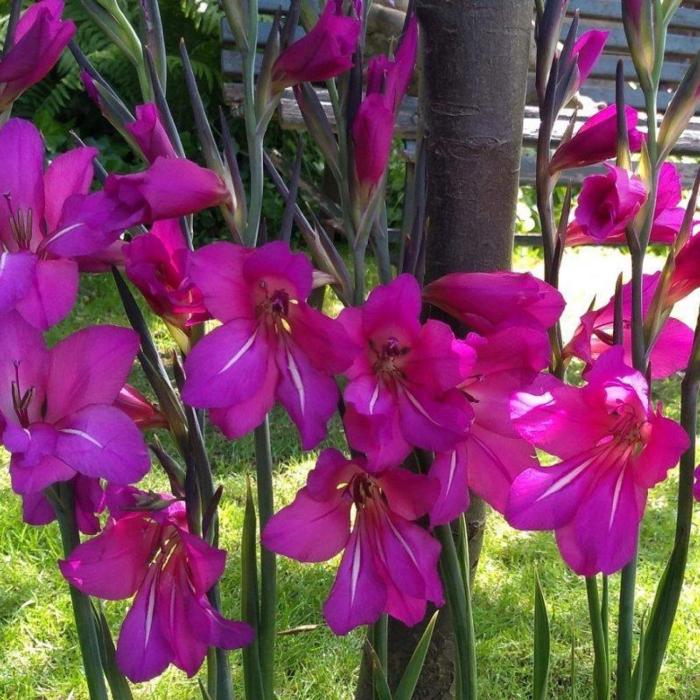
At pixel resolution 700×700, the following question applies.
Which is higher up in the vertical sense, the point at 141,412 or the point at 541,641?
the point at 141,412

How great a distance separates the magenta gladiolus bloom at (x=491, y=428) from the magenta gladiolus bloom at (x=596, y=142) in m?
0.23

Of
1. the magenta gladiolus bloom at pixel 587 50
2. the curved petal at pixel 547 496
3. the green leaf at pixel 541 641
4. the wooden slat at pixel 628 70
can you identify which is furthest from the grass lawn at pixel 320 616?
the wooden slat at pixel 628 70

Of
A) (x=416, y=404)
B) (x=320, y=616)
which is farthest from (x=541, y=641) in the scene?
(x=320, y=616)

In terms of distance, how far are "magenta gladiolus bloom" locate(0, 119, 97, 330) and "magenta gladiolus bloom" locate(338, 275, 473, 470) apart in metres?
0.21

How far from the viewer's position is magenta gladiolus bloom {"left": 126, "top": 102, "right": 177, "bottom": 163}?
0.70 metres

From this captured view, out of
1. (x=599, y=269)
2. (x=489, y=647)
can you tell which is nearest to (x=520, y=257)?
(x=599, y=269)

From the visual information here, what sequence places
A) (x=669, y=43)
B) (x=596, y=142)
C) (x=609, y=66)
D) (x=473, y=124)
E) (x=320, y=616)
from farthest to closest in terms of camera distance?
(x=669, y=43) < (x=609, y=66) < (x=320, y=616) < (x=473, y=124) < (x=596, y=142)

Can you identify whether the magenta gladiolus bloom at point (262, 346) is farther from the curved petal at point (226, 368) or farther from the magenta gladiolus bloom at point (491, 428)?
the magenta gladiolus bloom at point (491, 428)

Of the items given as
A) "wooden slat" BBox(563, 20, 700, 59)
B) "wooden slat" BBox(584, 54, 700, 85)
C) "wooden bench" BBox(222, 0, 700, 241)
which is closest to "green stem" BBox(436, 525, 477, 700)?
"wooden bench" BBox(222, 0, 700, 241)

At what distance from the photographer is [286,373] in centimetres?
69

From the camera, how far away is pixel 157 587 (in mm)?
782

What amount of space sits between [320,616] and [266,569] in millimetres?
1405

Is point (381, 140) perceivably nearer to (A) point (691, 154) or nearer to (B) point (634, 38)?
(B) point (634, 38)

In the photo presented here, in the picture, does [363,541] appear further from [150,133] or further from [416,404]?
[150,133]
